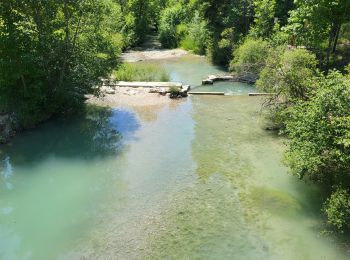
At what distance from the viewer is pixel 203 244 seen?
452 inches

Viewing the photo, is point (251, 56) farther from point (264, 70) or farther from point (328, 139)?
point (328, 139)

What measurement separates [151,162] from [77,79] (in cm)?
755

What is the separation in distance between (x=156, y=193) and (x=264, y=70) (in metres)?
8.72

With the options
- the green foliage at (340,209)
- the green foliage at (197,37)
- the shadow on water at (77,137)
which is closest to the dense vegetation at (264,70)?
the green foliage at (340,209)

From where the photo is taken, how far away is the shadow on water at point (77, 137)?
58.4 ft

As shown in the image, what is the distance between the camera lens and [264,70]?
19344 millimetres

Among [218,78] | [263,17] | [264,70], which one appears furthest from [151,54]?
[264,70]

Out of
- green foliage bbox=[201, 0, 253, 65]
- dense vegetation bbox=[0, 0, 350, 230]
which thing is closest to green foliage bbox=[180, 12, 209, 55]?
green foliage bbox=[201, 0, 253, 65]

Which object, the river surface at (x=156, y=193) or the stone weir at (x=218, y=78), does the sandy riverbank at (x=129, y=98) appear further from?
the stone weir at (x=218, y=78)

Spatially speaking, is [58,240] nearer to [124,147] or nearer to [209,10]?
[124,147]

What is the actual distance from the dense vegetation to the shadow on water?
1023 mm

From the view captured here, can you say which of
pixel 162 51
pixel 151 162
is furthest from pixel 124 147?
pixel 162 51

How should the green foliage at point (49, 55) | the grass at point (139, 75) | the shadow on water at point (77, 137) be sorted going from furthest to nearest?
1. the grass at point (139, 75)
2. the green foliage at point (49, 55)
3. the shadow on water at point (77, 137)

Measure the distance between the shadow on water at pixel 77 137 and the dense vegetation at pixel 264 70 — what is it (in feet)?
3.36
